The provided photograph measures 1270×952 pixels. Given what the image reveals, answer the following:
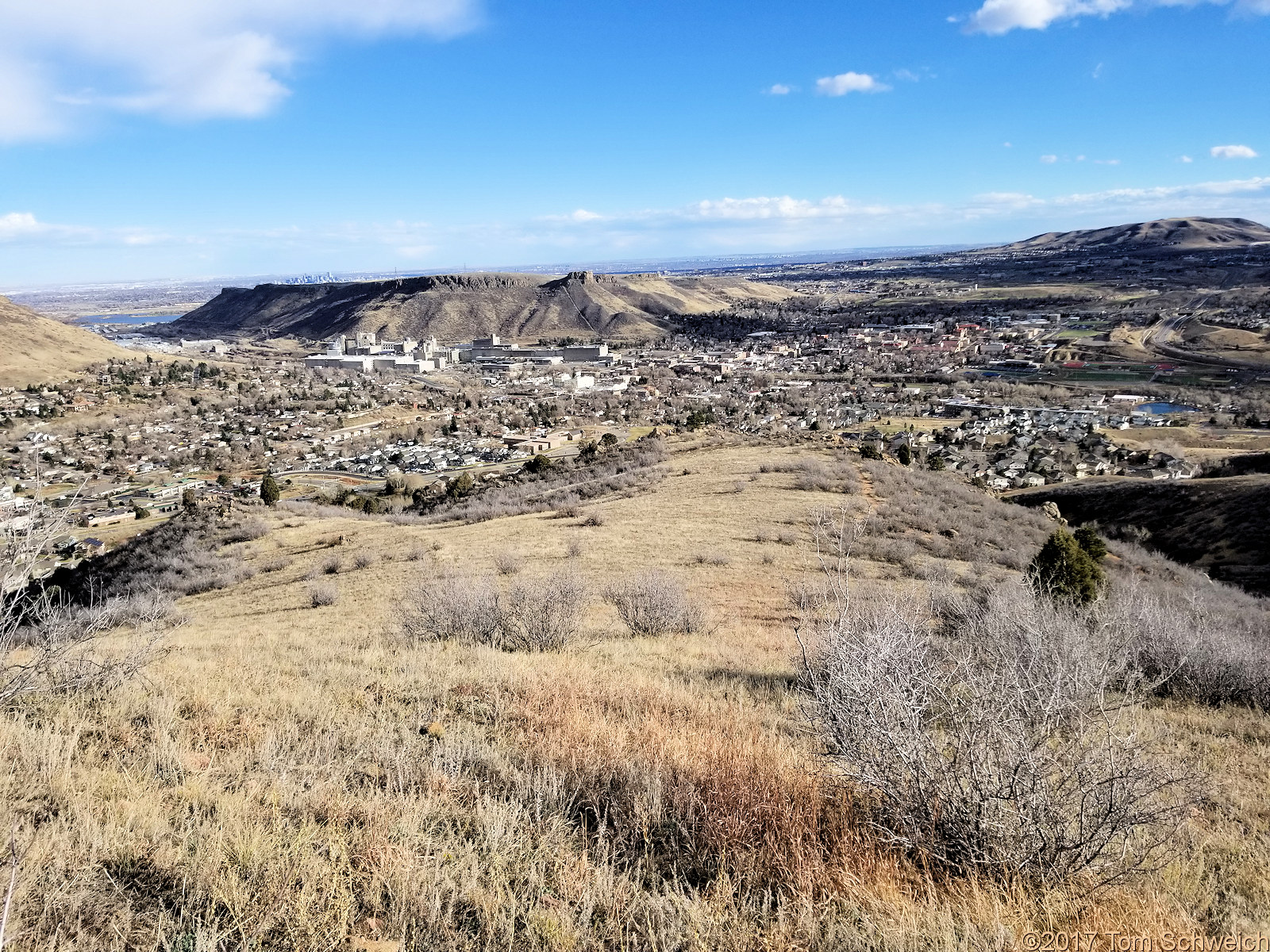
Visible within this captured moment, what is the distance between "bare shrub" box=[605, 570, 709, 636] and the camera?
10.3 meters

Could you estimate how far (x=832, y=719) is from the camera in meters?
3.88

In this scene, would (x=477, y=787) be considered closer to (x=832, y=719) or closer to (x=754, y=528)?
(x=832, y=719)

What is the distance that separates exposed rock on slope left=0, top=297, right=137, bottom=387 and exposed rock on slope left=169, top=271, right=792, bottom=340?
51.8 m

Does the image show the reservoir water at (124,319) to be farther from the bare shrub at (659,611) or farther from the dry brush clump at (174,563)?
the bare shrub at (659,611)

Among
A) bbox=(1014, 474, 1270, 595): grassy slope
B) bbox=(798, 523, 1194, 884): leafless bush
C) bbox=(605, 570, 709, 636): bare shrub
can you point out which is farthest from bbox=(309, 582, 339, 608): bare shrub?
bbox=(1014, 474, 1270, 595): grassy slope

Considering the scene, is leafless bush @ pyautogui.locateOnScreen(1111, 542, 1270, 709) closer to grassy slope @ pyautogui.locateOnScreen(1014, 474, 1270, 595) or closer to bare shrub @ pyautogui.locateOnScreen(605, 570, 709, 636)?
bare shrub @ pyautogui.locateOnScreen(605, 570, 709, 636)

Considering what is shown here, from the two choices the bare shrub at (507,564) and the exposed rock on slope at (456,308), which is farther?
the exposed rock on slope at (456,308)

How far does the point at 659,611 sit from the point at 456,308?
5344 inches

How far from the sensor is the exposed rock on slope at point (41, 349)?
61.0 metres

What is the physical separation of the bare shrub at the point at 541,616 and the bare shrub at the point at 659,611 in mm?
922

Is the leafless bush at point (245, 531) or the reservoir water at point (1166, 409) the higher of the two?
the leafless bush at point (245, 531)

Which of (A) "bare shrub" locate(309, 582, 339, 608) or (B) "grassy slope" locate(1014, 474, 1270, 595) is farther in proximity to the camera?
(B) "grassy slope" locate(1014, 474, 1270, 595)

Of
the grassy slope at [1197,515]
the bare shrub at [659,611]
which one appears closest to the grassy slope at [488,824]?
the bare shrub at [659,611]

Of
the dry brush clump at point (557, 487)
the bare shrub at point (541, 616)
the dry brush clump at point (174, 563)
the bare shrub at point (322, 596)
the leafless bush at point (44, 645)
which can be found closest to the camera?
the leafless bush at point (44, 645)
